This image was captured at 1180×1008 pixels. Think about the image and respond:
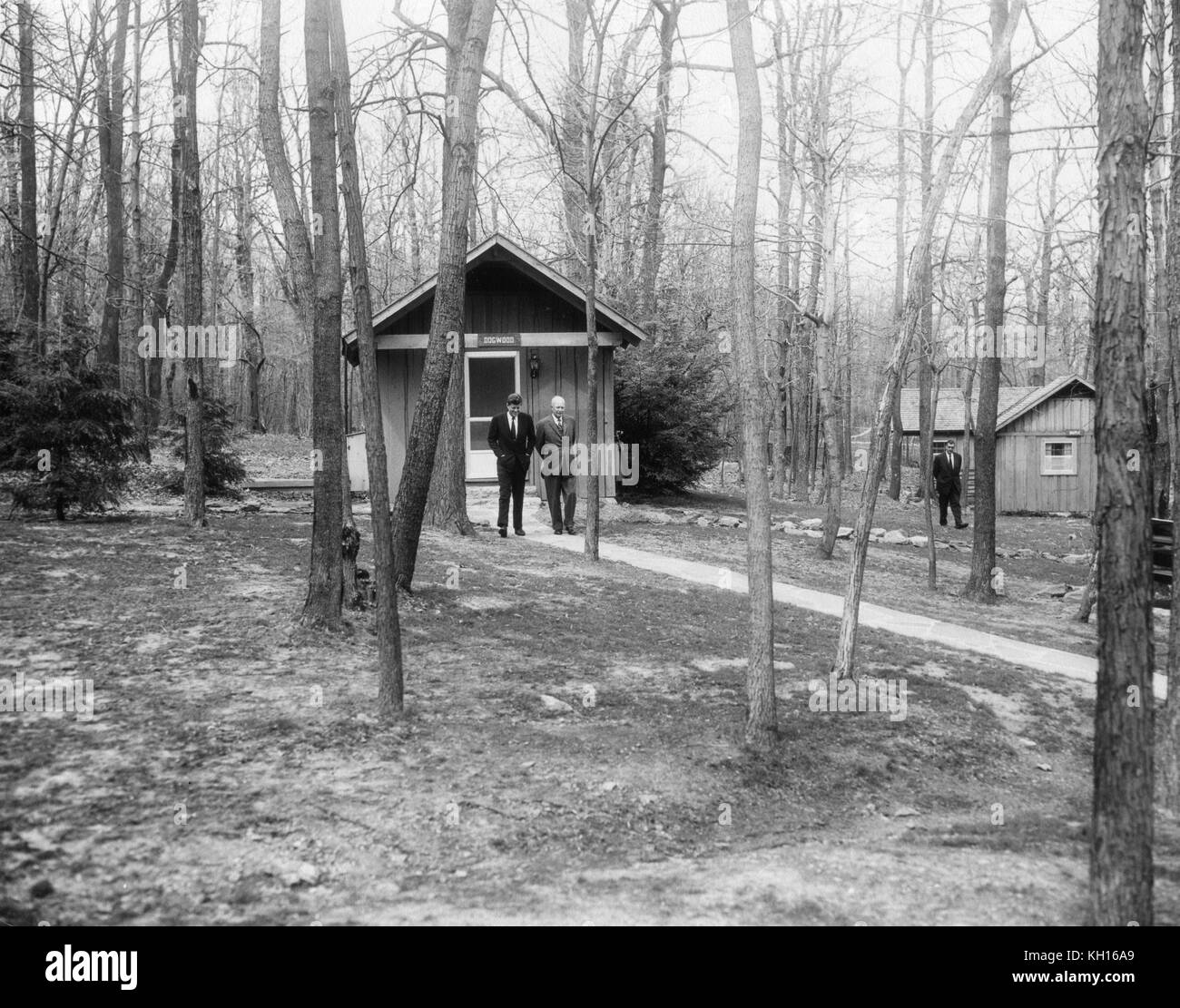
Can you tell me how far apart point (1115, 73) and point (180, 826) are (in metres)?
5.58

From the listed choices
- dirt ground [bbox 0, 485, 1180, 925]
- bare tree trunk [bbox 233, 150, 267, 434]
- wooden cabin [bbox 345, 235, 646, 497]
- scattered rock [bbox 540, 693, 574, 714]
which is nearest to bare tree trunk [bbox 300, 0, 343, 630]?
dirt ground [bbox 0, 485, 1180, 925]

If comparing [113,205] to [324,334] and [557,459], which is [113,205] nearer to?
[557,459]

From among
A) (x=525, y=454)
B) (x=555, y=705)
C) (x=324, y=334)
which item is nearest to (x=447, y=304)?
(x=324, y=334)

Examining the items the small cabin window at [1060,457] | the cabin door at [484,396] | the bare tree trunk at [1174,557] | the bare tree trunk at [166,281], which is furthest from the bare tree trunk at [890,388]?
the small cabin window at [1060,457]

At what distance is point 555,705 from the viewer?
23.2ft

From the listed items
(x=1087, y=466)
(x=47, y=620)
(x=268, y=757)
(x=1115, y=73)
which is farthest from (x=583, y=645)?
(x=1087, y=466)

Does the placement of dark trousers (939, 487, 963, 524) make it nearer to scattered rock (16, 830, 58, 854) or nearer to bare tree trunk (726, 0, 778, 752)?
bare tree trunk (726, 0, 778, 752)

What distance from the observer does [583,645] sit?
8.77 meters

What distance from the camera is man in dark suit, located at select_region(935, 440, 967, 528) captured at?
2395 cm

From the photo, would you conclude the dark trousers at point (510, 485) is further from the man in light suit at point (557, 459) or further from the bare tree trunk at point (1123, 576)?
the bare tree trunk at point (1123, 576)

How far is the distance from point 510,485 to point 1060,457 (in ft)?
81.0

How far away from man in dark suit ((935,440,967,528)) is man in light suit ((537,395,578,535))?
463 inches

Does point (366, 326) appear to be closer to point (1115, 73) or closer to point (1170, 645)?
point (1115, 73)
